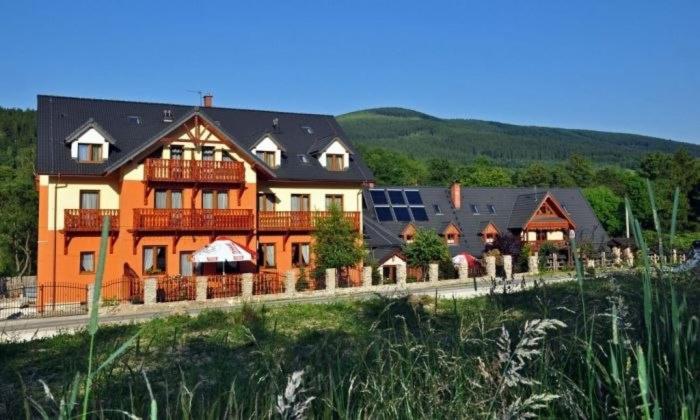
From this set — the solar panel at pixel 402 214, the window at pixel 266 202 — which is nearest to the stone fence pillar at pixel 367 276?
the window at pixel 266 202

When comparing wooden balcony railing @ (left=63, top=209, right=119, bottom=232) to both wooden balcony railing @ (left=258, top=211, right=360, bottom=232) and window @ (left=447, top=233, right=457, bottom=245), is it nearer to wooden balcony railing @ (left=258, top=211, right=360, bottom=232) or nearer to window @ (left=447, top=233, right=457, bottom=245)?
wooden balcony railing @ (left=258, top=211, right=360, bottom=232)

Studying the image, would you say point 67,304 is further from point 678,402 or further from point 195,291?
point 678,402

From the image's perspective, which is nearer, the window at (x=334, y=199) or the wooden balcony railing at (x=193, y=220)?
the wooden balcony railing at (x=193, y=220)

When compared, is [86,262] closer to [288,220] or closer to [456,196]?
[288,220]

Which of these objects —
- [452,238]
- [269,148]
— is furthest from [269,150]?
[452,238]

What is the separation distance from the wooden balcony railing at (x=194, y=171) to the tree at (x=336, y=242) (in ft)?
16.0

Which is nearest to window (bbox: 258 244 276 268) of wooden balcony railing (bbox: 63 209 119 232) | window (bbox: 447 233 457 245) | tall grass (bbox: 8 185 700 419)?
wooden balcony railing (bbox: 63 209 119 232)

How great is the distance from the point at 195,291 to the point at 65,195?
8111 millimetres

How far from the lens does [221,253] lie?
28.1m

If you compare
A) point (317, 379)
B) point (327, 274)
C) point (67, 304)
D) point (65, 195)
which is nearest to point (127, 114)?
point (65, 195)

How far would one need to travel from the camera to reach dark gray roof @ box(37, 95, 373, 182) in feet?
96.9

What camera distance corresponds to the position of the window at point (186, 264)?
30.5 m

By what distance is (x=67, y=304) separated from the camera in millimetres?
26547

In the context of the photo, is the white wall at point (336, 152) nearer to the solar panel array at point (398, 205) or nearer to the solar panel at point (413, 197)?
the solar panel array at point (398, 205)
